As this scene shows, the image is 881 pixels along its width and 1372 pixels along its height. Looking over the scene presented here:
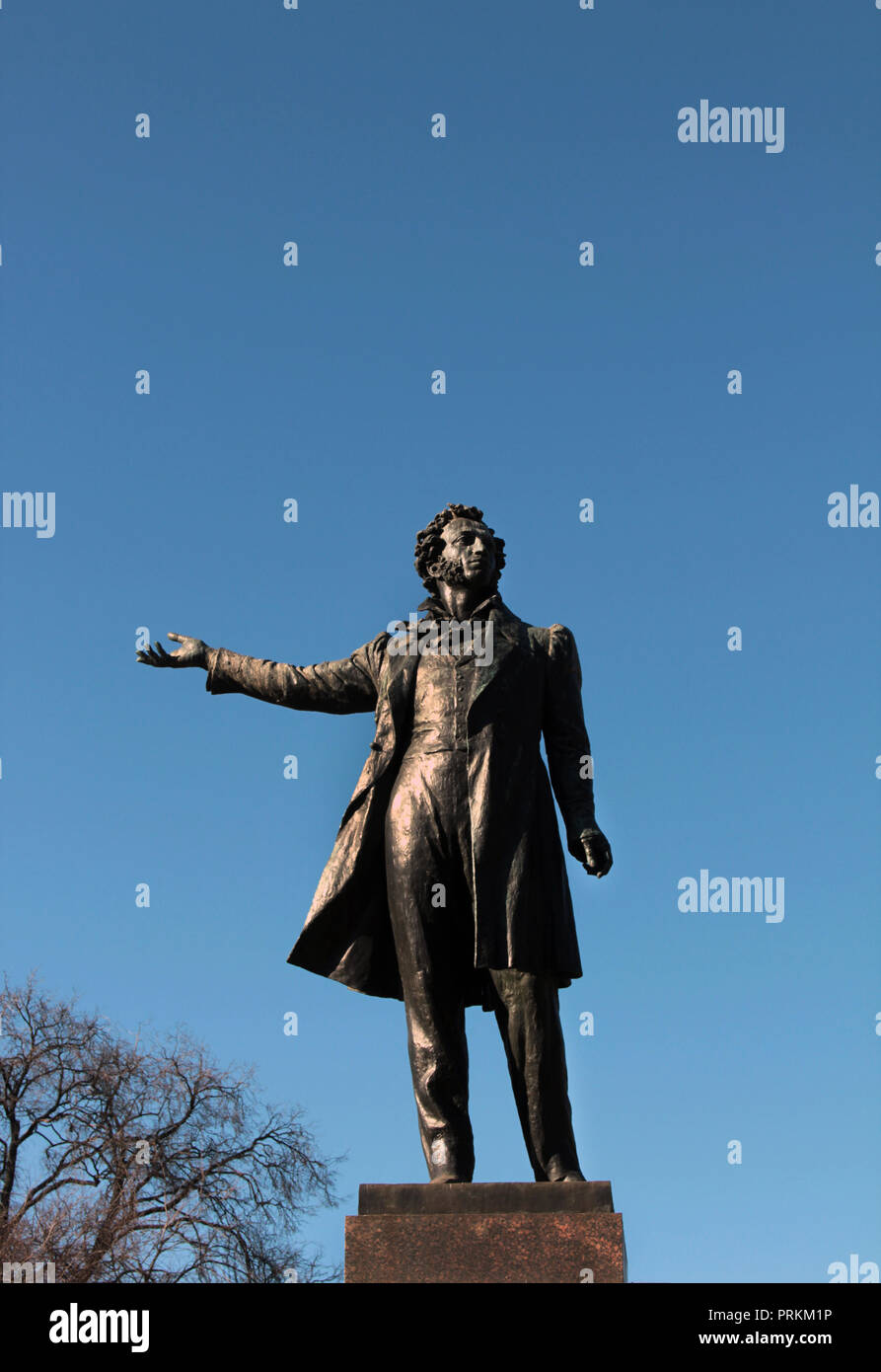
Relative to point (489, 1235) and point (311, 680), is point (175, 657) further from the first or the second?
point (489, 1235)

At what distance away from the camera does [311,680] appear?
9.11 m

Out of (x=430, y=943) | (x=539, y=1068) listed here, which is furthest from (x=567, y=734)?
(x=539, y=1068)

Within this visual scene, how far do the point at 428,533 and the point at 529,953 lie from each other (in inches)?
93.9

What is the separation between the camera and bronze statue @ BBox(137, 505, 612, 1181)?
803 cm

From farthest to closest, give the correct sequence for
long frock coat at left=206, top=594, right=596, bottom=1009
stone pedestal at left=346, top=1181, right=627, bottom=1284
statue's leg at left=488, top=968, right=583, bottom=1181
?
long frock coat at left=206, top=594, right=596, bottom=1009 < statue's leg at left=488, top=968, right=583, bottom=1181 < stone pedestal at left=346, top=1181, right=627, bottom=1284

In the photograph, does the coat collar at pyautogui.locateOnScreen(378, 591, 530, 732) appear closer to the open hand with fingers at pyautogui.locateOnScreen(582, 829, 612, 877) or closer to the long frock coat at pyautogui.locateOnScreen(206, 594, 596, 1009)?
the long frock coat at pyautogui.locateOnScreen(206, 594, 596, 1009)

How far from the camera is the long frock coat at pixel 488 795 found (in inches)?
322

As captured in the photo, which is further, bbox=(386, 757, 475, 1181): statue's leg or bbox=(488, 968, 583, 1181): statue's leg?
bbox=(386, 757, 475, 1181): statue's leg

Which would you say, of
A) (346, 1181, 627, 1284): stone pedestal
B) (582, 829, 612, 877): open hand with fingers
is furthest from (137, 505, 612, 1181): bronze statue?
(346, 1181, 627, 1284): stone pedestal

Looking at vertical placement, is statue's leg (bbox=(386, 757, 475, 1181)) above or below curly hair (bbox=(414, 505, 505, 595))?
below

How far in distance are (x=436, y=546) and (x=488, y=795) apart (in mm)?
1536

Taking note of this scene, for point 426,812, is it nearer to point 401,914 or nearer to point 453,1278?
point 401,914

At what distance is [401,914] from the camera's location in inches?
328
